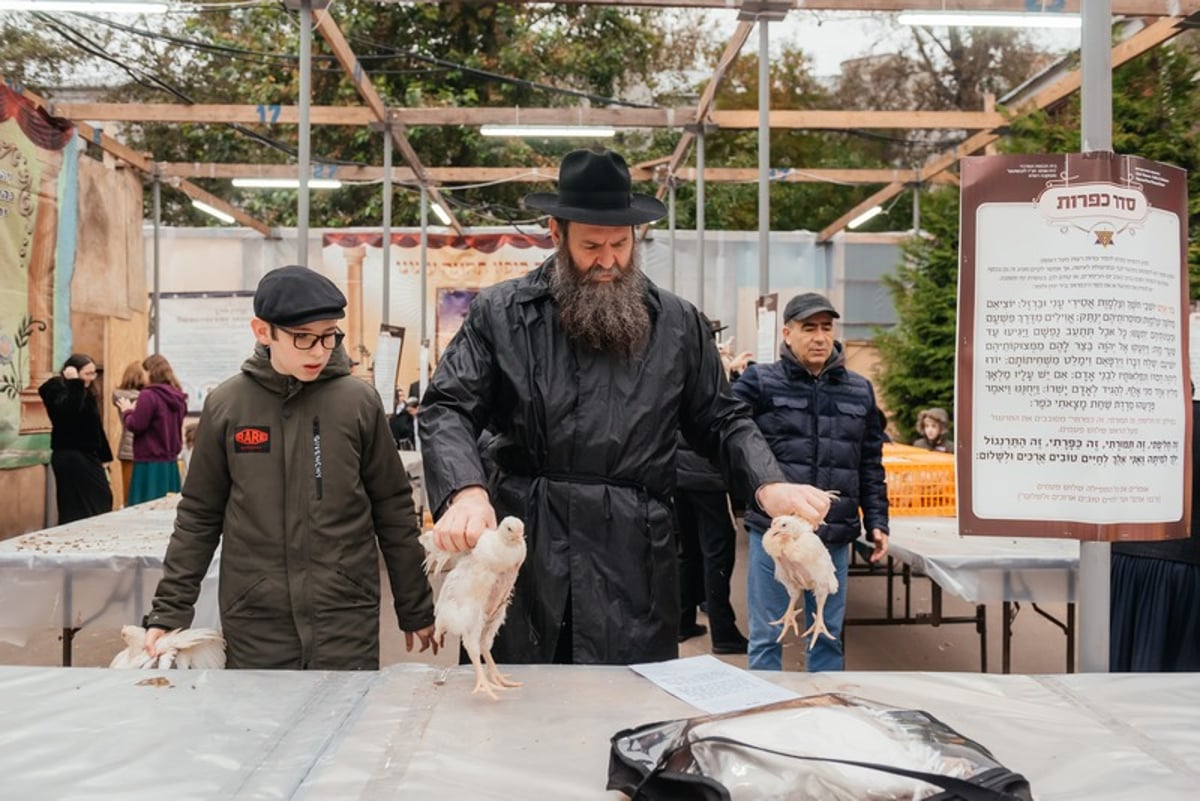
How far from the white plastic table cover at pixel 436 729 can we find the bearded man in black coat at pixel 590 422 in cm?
40

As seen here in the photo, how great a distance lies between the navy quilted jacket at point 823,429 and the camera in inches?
184

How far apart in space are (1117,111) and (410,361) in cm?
1162

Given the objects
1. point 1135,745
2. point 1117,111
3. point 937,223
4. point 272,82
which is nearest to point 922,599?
point 1117,111

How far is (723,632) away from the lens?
6000 mm

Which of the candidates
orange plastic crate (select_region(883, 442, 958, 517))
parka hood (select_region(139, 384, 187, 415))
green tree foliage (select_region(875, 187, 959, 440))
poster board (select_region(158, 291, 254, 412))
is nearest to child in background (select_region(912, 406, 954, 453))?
orange plastic crate (select_region(883, 442, 958, 517))

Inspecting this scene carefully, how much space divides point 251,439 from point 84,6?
461cm

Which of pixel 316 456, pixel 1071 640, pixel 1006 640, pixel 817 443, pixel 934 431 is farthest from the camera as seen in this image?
pixel 934 431

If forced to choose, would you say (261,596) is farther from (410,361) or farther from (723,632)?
(410,361)

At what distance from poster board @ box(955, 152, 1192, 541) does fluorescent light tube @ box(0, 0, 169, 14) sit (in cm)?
556

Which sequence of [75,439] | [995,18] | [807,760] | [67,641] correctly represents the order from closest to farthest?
[807,760] < [67,641] < [995,18] < [75,439]

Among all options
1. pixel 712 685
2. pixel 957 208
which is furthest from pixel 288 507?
pixel 957 208

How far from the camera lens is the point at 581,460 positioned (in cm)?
246

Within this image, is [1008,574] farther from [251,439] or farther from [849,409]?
[251,439]

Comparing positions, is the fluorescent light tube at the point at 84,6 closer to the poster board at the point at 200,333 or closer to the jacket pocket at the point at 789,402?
the jacket pocket at the point at 789,402
